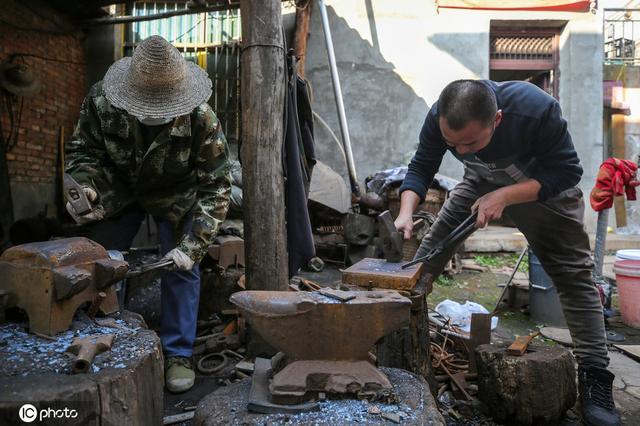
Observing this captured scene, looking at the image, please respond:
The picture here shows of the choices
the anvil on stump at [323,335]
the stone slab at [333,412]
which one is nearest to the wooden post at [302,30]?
the anvil on stump at [323,335]

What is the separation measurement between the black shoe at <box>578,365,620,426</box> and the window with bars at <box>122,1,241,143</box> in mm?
6290

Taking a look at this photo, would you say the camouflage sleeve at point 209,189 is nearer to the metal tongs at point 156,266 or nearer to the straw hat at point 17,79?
the metal tongs at point 156,266

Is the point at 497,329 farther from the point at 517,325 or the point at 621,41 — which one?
the point at 621,41

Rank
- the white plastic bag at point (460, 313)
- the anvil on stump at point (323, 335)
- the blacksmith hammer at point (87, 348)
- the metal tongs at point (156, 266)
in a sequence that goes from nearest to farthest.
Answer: the blacksmith hammer at point (87, 348)
the anvil on stump at point (323, 335)
the metal tongs at point (156, 266)
the white plastic bag at point (460, 313)

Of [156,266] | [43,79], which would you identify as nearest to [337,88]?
[43,79]

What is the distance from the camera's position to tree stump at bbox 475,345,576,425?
229cm

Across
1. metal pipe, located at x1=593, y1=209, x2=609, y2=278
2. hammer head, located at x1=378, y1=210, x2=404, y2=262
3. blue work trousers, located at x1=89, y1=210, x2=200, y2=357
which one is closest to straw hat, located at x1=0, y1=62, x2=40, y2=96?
blue work trousers, located at x1=89, y1=210, x2=200, y2=357

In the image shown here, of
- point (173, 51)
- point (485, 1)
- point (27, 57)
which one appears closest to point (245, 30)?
point (173, 51)

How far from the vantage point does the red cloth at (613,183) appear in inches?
167

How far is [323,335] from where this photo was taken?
1.64 m

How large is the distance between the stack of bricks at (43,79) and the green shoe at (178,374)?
4808 millimetres

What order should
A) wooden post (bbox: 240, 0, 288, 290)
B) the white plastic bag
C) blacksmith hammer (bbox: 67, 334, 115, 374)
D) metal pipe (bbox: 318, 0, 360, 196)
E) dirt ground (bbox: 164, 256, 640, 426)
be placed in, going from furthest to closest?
metal pipe (bbox: 318, 0, 360, 196) → the white plastic bag → wooden post (bbox: 240, 0, 288, 290) → dirt ground (bbox: 164, 256, 640, 426) → blacksmith hammer (bbox: 67, 334, 115, 374)

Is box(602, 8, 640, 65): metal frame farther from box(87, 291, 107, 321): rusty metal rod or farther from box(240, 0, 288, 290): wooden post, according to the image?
box(87, 291, 107, 321): rusty metal rod

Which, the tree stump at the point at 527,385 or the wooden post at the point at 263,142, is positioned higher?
the wooden post at the point at 263,142
